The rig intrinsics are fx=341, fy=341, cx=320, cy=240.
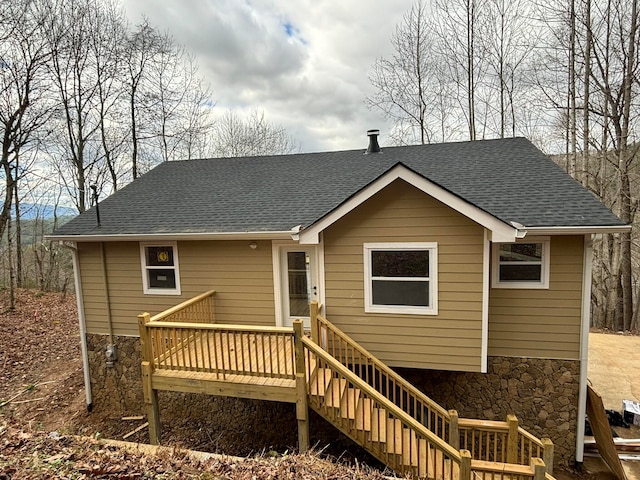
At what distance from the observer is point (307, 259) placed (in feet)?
22.4

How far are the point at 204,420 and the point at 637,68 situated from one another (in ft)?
56.0

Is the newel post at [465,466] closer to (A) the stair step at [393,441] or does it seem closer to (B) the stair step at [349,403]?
(A) the stair step at [393,441]

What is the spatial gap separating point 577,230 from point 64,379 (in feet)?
39.8

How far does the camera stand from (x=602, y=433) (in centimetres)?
562

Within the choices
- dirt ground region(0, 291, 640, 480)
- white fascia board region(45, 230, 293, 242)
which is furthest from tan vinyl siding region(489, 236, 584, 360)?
white fascia board region(45, 230, 293, 242)

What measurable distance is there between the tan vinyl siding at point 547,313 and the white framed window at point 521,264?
0.10 m

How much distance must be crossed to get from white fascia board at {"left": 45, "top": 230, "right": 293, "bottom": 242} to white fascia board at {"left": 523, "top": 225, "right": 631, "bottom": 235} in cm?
396

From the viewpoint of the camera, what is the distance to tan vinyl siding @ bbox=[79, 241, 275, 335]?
688 centimetres

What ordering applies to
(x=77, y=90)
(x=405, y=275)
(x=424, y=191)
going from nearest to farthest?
1. (x=424, y=191)
2. (x=405, y=275)
3. (x=77, y=90)

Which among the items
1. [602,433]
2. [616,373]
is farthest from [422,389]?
[616,373]

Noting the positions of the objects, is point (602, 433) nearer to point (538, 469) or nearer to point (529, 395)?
point (529, 395)

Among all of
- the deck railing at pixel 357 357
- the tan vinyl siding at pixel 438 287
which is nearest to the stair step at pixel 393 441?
the deck railing at pixel 357 357

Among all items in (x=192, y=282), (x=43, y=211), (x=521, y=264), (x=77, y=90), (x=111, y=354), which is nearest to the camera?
(x=521, y=264)

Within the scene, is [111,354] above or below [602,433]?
above
